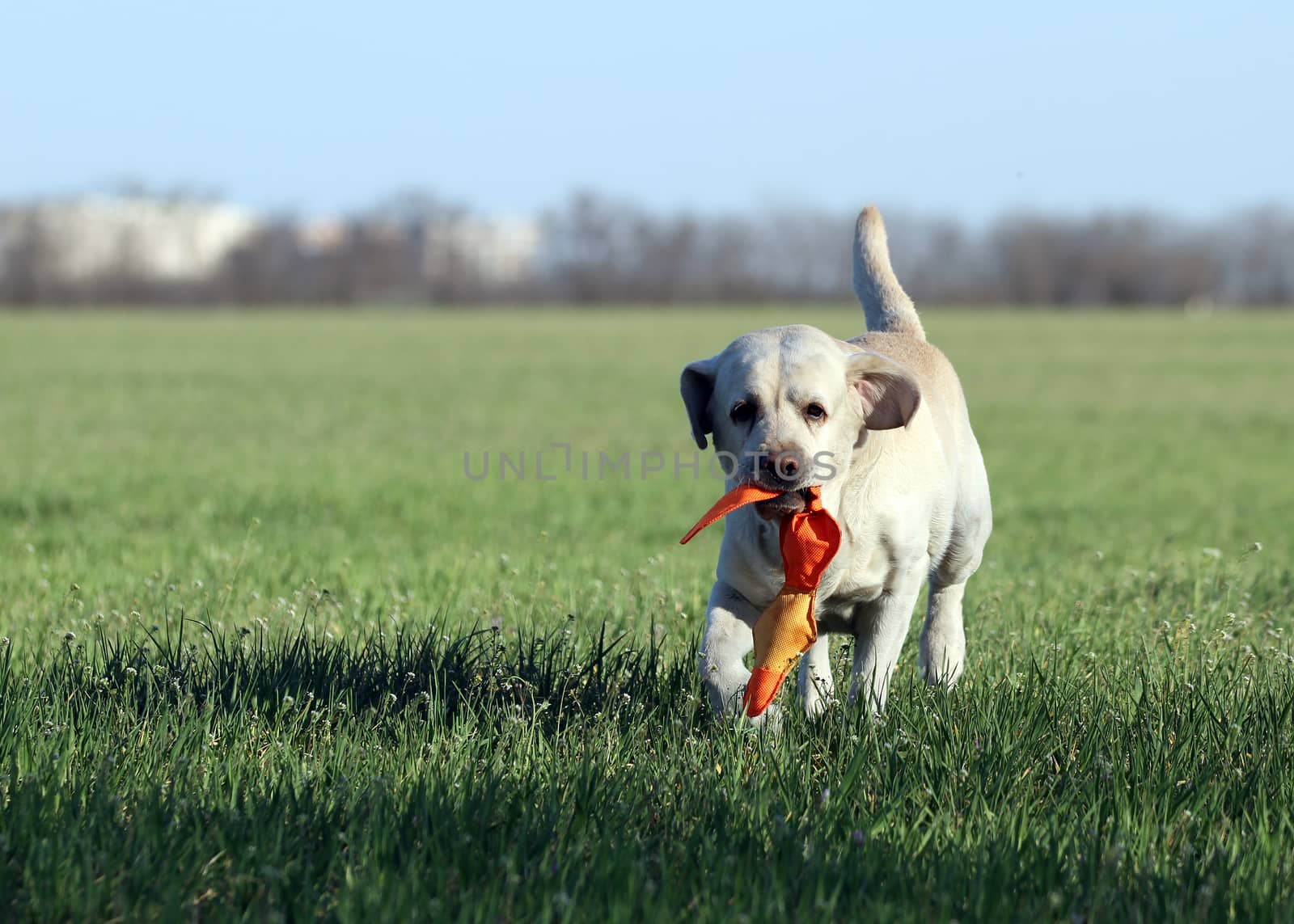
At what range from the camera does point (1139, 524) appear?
12.4 metres

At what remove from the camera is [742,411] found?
4.25 m

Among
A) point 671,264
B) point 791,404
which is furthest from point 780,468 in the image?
point 671,264

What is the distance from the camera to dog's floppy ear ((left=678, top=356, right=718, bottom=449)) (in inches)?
175

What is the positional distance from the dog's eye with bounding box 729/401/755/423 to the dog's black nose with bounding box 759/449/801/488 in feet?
0.71

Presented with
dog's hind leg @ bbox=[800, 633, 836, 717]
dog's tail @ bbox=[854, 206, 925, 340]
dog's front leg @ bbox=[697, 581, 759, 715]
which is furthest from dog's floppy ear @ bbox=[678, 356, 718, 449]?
dog's tail @ bbox=[854, 206, 925, 340]

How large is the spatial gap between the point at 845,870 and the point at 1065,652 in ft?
8.35

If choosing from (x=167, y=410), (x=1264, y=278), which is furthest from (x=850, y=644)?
(x=1264, y=278)

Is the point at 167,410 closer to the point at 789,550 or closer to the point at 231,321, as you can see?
the point at 789,550

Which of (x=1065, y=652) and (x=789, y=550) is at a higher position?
(x=789, y=550)

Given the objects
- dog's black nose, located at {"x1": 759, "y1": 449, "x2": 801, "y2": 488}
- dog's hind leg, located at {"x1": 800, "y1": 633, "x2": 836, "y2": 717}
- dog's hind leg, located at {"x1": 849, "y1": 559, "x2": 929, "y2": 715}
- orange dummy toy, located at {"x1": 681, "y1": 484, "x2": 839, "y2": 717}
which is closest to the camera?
dog's black nose, located at {"x1": 759, "y1": 449, "x2": 801, "y2": 488}

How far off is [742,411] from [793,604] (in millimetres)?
658

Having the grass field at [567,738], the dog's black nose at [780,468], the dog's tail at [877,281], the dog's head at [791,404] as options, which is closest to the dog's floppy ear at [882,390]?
the dog's head at [791,404]

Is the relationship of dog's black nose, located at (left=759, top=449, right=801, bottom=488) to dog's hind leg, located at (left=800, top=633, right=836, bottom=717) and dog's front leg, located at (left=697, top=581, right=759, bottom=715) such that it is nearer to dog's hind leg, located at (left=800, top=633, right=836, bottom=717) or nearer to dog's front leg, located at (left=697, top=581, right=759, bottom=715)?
dog's front leg, located at (left=697, top=581, right=759, bottom=715)

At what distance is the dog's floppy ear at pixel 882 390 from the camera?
443cm
